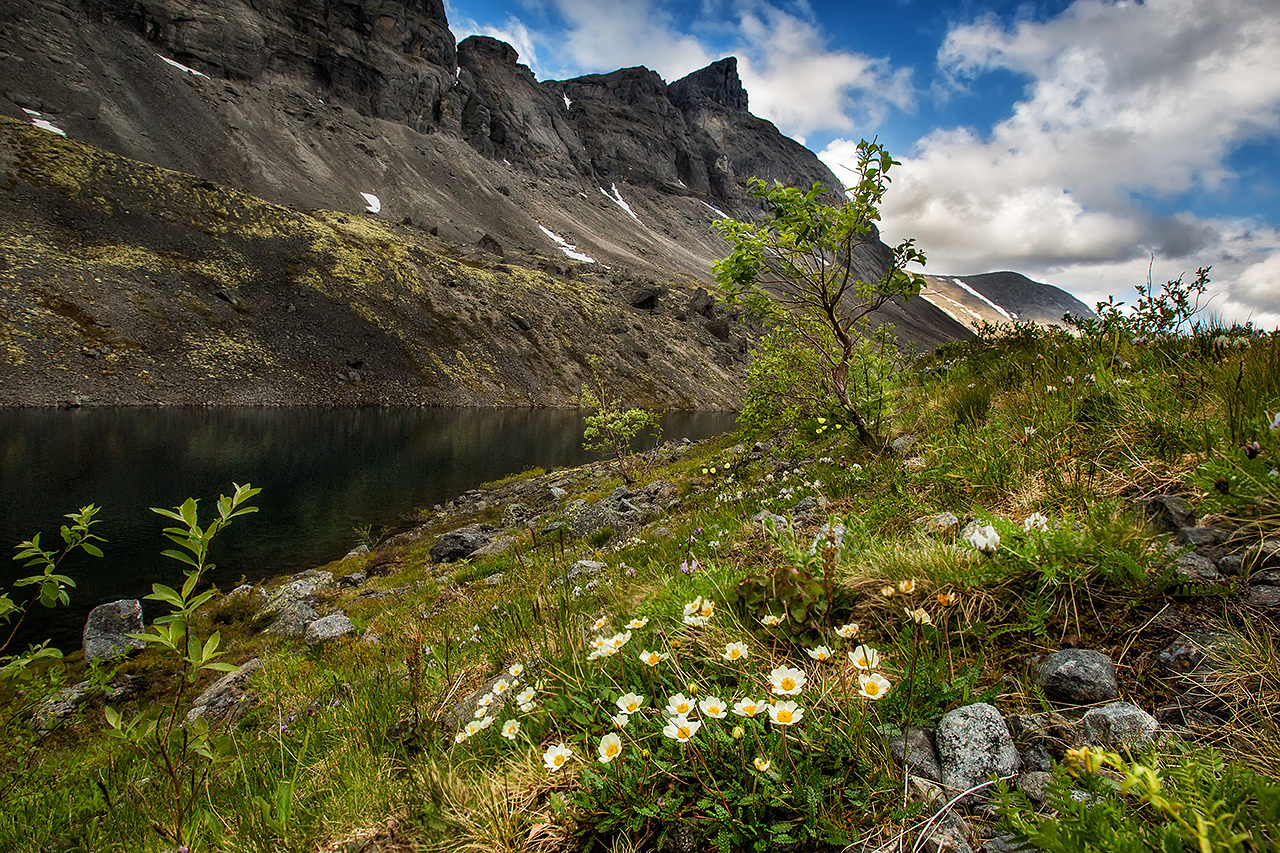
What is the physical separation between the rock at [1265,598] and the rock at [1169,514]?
22.9 inches

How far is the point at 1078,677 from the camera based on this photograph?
2.09m

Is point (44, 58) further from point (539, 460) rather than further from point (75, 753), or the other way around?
point (75, 753)

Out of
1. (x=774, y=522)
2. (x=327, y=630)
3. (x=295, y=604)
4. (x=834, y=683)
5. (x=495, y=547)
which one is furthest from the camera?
(x=495, y=547)

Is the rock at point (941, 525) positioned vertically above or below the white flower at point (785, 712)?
above

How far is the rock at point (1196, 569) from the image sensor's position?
2.28 metres

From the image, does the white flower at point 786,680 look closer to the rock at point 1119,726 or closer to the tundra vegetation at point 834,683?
the tundra vegetation at point 834,683

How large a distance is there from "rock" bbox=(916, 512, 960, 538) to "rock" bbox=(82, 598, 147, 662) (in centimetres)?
1632

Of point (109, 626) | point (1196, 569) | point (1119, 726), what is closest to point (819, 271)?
point (1196, 569)

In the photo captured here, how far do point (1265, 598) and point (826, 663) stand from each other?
1696 mm

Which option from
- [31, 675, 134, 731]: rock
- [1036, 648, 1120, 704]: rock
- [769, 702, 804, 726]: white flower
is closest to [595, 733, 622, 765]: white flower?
[769, 702, 804, 726]: white flower

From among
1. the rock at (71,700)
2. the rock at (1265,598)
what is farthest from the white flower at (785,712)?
the rock at (71,700)

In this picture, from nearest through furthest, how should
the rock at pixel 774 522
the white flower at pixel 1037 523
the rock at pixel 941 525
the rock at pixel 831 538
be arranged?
the white flower at pixel 1037 523 < the rock at pixel 831 538 < the rock at pixel 941 525 < the rock at pixel 774 522

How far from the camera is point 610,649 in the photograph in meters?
2.48

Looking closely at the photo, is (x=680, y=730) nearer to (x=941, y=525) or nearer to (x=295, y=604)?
(x=941, y=525)
